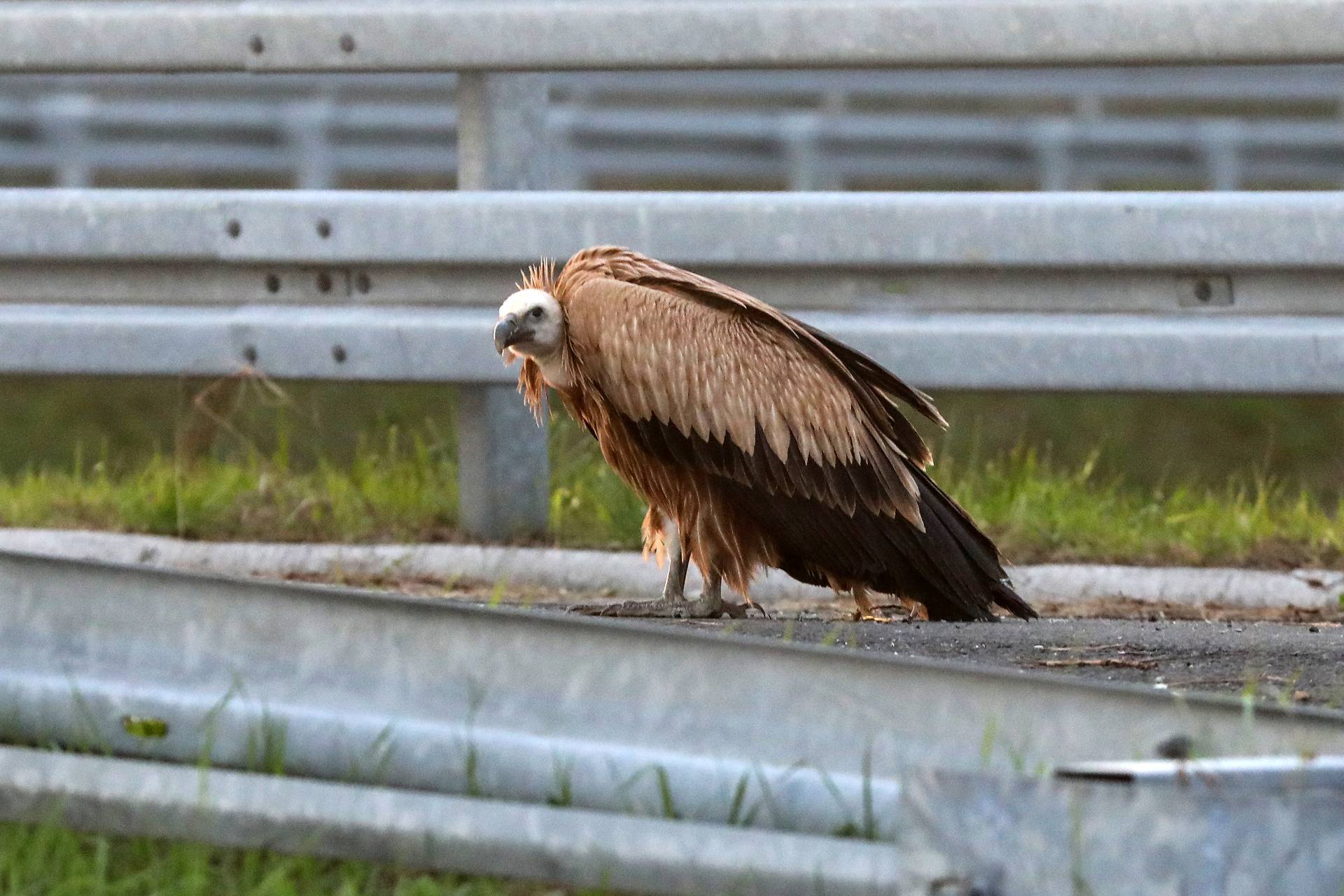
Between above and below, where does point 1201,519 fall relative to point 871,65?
below

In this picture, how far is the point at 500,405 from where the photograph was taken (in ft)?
17.8

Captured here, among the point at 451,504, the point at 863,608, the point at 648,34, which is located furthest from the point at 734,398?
the point at 451,504

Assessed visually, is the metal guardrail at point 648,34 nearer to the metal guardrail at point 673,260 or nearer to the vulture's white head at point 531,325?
the metal guardrail at point 673,260

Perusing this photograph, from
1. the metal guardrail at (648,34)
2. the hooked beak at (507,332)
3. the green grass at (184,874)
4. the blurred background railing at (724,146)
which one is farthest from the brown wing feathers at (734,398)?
the blurred background railing at (724,146)

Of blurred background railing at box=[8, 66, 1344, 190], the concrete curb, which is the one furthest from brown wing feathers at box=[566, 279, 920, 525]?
blurred background railing at box=[8, 66, 1344, 190]

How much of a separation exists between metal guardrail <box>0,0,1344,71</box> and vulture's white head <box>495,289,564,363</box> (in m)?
0.84

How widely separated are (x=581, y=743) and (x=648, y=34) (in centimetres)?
284

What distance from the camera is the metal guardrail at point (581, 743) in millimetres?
2143

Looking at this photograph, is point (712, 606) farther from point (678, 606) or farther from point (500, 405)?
point (500, 405)

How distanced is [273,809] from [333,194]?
3.10m

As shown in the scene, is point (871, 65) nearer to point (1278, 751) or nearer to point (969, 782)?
point (1278, 751)

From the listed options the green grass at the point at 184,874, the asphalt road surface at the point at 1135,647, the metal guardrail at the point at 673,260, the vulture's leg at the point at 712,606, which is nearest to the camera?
the green grass at the point at 184,874

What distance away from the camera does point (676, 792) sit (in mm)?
2523

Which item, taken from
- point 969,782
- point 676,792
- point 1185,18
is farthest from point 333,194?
point 969,782
